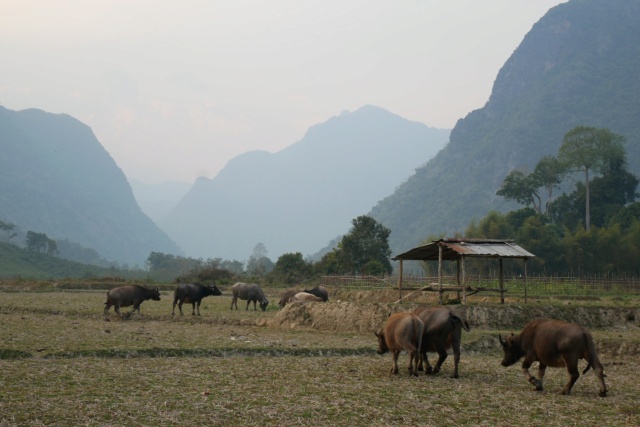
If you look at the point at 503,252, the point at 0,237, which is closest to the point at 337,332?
the point at 503,252

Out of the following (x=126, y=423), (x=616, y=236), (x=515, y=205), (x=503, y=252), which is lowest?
(x=126, y=423)

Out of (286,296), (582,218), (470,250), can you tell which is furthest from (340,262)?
(470,250)

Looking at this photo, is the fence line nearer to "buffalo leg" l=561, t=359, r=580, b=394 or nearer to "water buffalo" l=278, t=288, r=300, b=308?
"water buffalo" l=278, t=288, r=300, b=308

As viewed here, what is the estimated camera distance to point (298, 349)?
18828 mm

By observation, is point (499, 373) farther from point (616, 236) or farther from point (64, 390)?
point (616, 236)

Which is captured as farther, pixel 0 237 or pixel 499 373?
pixel 0 237

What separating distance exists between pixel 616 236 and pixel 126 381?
216 feet

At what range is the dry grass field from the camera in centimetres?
1041

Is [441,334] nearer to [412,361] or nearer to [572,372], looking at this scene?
[412,361]

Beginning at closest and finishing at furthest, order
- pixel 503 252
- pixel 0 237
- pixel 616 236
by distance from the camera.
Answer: pixel 503 252 < pixel 616 236 < pixel 0 237

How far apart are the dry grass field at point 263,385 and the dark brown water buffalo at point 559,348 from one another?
18.4 inches

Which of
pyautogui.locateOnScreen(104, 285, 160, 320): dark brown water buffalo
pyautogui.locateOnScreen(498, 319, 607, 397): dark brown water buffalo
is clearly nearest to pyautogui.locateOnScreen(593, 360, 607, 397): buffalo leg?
pyautogui.locateOnScreen(498, 319, 607, 397): dark brown water buffalo

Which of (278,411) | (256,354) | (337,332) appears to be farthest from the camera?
(337,332)

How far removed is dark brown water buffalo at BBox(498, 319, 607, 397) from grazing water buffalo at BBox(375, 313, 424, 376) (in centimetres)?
214
